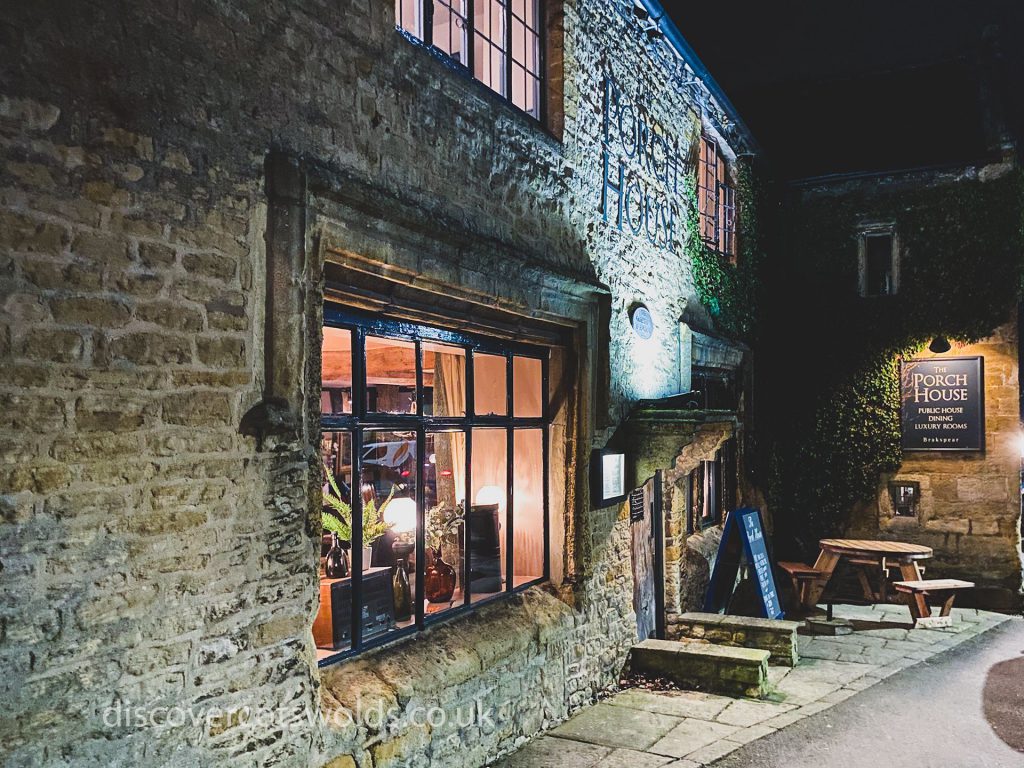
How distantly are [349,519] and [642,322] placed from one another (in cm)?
412

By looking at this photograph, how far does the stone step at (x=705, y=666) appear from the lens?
23.3 feet

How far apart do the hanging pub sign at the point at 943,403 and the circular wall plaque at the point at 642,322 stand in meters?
5.84

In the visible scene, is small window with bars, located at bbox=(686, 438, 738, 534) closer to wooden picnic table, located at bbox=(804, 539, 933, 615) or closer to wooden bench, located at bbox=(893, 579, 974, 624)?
wooden picnic table, located at bbox=(804, 539, 933, 615)

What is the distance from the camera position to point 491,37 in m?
6.22

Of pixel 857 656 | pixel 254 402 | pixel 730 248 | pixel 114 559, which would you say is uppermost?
pixel 730 248

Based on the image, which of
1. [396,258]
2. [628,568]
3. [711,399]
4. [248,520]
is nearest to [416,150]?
[396,258]

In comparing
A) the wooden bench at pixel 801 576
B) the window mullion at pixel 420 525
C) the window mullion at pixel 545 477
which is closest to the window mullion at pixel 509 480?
the window mullion at pixel 545 477

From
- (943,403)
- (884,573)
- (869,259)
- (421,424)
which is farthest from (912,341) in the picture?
(421,424)

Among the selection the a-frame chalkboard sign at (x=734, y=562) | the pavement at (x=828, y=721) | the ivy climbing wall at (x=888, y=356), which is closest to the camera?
the pavement at (x=828, y=721)

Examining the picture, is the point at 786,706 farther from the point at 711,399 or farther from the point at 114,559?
the point at 114,559

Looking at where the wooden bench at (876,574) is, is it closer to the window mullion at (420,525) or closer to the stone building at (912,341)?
the stone building at (912,341)

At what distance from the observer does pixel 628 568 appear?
25.5ft

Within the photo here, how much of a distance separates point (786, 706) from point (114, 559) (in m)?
5.68

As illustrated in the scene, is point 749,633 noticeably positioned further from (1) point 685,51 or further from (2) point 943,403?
(1) point 685,51
